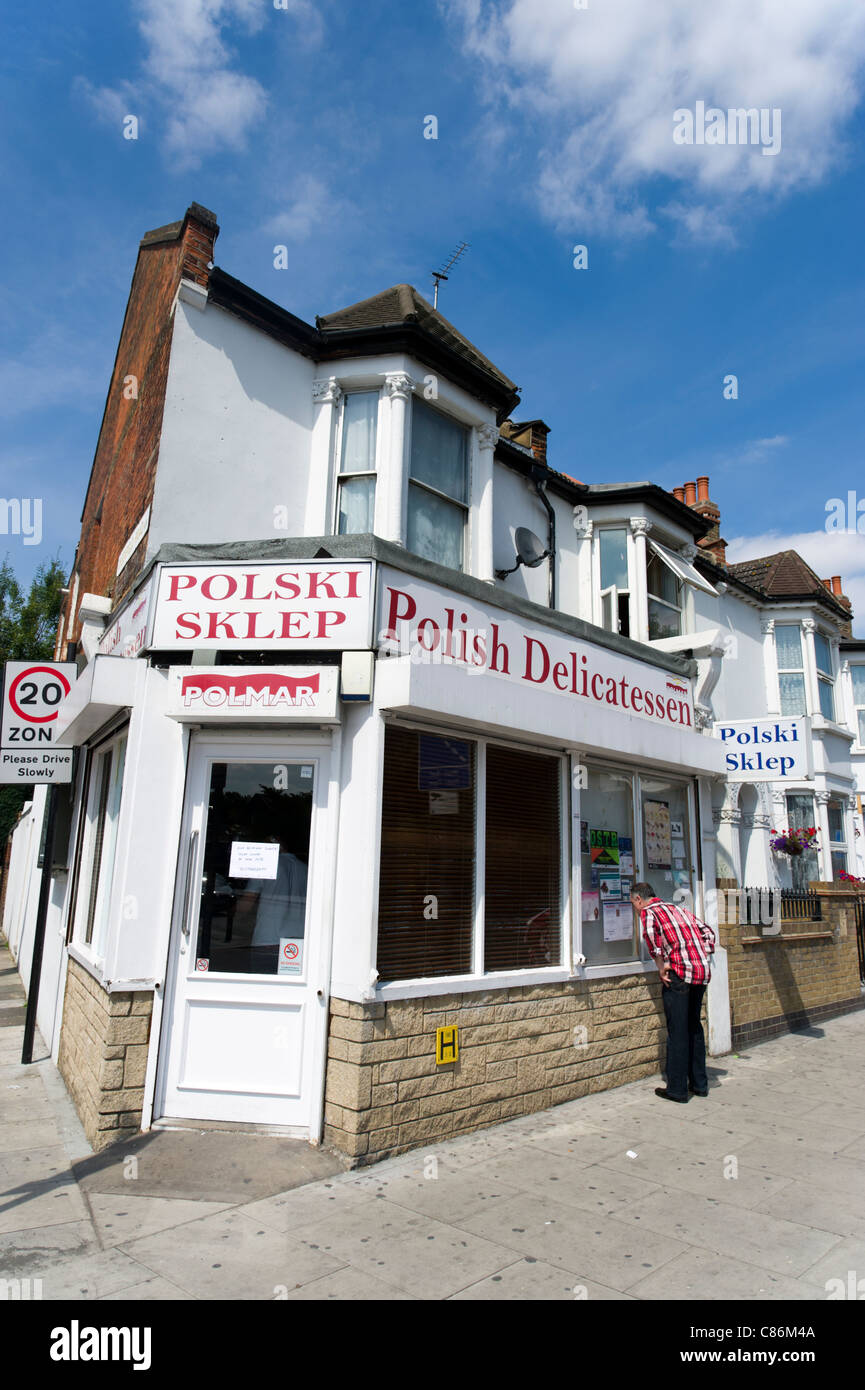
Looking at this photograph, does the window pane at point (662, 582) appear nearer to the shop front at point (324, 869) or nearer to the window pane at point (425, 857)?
the shop front at point (324, 869)

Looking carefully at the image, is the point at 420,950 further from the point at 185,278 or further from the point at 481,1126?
the point at 185,278

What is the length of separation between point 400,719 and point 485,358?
5.75 metres

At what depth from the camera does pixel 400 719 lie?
6.00 meters

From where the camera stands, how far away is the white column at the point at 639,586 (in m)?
10.8

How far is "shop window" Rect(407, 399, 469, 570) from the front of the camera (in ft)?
26.3

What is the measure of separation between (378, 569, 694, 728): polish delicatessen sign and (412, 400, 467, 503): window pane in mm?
2026

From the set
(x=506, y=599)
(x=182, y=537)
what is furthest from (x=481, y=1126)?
(x=182, y=537)

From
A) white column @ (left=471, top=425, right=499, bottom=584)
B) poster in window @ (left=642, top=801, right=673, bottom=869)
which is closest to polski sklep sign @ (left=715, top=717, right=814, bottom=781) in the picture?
poster in window @ (left=642, top=801, right=673, bottom=869)

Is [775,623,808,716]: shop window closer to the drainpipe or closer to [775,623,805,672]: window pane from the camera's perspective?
[775,623,805,672]: window pane

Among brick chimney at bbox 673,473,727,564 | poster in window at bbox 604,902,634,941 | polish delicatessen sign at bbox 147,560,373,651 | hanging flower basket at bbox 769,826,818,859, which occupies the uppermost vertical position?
brick chimney at bbox 673,473,727,564

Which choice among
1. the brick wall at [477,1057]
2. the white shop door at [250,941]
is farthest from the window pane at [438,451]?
the brick wall at [477,1057]

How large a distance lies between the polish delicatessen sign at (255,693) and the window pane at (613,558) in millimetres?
6258

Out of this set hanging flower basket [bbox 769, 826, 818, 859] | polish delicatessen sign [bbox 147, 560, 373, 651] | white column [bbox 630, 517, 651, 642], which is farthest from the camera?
hanging flower basket [bbox 769, 826, 818, 859]

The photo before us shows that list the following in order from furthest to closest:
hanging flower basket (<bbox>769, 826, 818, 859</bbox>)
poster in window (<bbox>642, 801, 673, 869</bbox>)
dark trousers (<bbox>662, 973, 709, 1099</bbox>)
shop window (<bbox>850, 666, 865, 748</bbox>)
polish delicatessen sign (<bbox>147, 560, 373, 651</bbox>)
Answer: shop window (<bbox>850, 666, 865, 748</bbox>), hanging flower basket (<bbox>769, 826, 818, 859</bbox>), poster in window (<bbox>642, 801, 673, 869</bbox>), dark trousers (<bbox>662, 973, 709, 1099</bbox>), polish delicatessen sign (<bbox>147, 560, 373, 651</bbox>)
